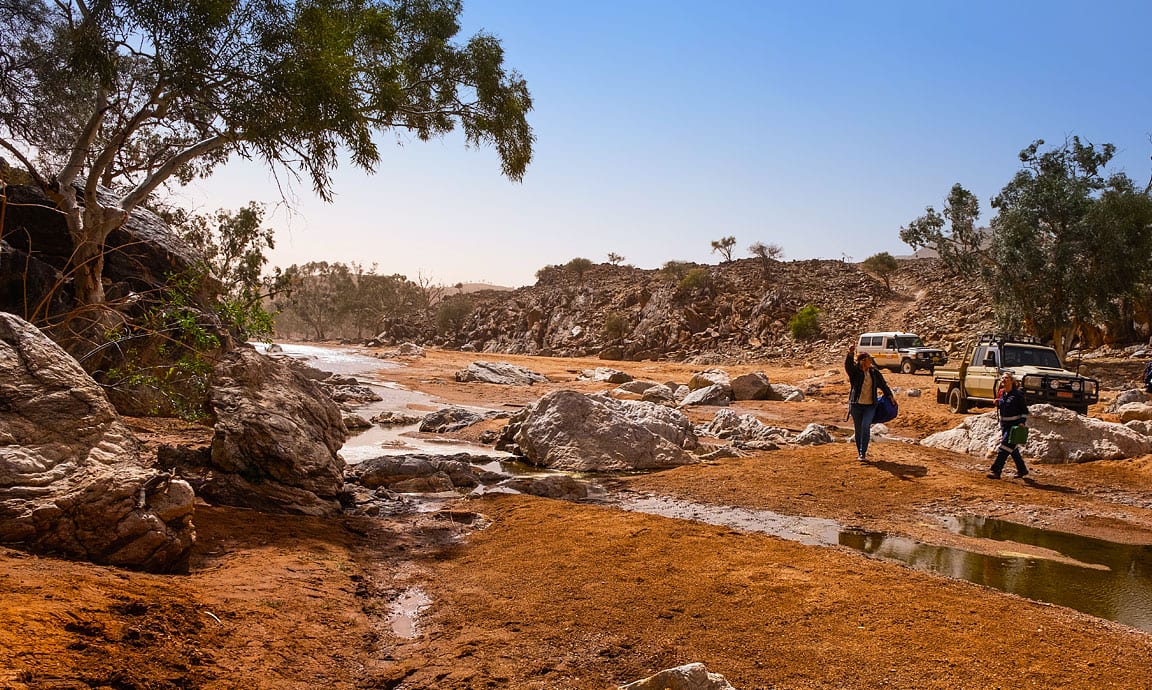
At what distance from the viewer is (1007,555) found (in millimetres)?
7402

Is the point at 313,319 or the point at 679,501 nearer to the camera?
the point at 679,501

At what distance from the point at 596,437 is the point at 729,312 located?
127 feet

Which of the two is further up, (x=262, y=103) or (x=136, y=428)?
(x=262, y=103)

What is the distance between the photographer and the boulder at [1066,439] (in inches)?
486

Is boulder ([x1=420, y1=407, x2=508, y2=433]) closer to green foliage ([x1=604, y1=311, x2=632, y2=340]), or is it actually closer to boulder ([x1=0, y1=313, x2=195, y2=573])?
boulder ([x1=0, y1=313, x2=195, y2=573])

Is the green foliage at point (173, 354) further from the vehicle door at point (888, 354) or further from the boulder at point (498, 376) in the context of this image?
the vehicle door at point (888, 354)

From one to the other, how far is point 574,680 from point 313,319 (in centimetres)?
10102

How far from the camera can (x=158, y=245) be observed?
13.8 m

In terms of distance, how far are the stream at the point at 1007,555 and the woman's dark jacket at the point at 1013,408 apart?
9.32ft

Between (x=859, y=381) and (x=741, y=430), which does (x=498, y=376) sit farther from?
(x=859, y=381)

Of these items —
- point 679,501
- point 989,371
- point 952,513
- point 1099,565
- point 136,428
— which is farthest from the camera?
point 989,371

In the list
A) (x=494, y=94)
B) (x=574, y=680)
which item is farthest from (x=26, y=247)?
(x=574, y=680)

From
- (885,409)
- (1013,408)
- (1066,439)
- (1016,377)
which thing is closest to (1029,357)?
(1016,377)

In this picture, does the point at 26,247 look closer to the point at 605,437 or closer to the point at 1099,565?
the point at 605,437
